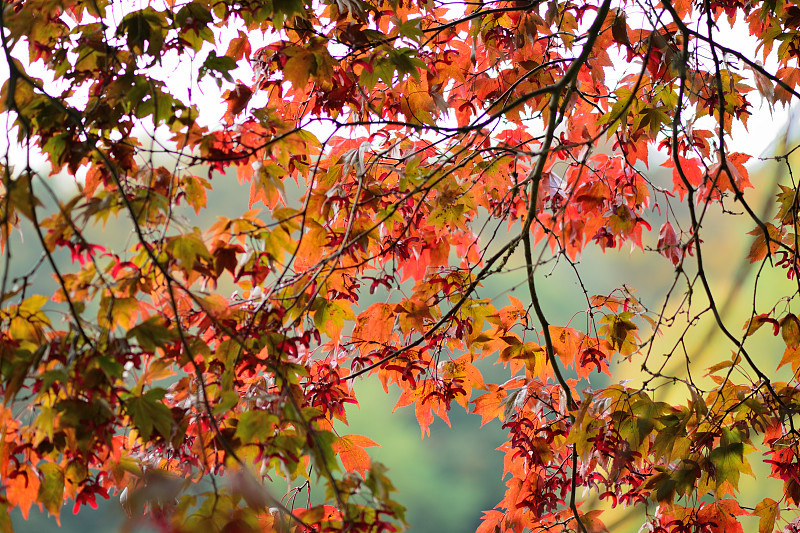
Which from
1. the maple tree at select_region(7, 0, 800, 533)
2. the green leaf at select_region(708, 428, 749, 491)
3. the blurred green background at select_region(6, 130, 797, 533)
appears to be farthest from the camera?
the blurred green background at select_region(6, 130, 797, 533)

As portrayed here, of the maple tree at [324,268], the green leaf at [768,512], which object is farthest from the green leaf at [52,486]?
the green leaf at [768,512]

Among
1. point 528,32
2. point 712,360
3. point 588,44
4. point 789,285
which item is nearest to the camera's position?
point 588,44

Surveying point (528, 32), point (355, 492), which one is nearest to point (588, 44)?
point (528, 32)

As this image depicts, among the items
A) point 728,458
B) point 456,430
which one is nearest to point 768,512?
point 728,458

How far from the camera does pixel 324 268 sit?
4.43 ft

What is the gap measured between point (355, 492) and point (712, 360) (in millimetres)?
2692

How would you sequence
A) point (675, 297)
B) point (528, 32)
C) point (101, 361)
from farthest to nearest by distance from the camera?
point (675, 297), point (528, 32), point (101, 361)

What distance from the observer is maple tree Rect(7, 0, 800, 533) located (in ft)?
3.00

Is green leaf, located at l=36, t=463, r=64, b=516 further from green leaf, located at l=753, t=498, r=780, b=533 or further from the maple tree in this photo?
green leaf, located at l=753, t=498, r=780, b=533

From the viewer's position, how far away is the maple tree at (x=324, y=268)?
0.91 metres

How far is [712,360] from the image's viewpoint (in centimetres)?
309

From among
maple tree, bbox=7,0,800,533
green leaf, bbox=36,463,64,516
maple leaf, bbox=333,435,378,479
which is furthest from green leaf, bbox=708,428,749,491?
green leaf, bbox=36,463,64,516

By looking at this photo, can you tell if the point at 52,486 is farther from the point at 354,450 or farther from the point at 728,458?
the point at 728,458

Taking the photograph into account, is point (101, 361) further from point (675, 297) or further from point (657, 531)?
point (675, 297)
